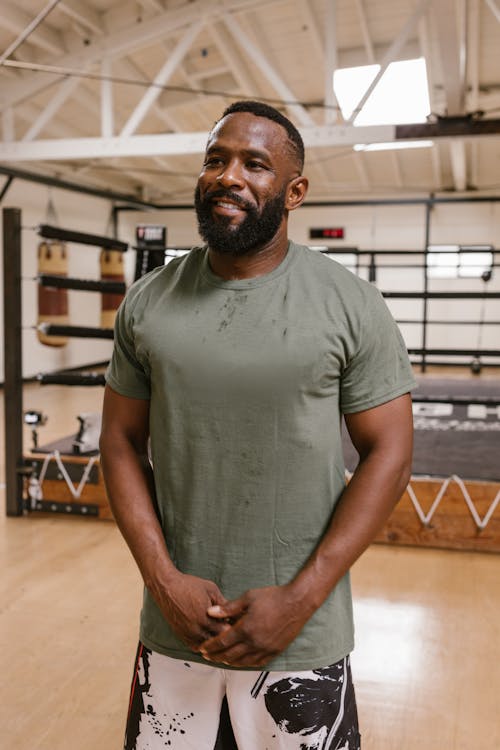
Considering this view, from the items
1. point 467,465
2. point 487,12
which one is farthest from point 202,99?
point 467,465

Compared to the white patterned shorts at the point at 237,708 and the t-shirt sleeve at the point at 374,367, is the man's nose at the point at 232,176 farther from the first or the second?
the white patterned shorts at the point at 237,708

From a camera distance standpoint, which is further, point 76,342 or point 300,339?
point 76,342

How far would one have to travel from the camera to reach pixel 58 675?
2094 mm

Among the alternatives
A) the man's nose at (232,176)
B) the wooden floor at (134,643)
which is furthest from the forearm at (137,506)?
the wooden floor at (134,643)

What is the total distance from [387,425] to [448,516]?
7.83ft

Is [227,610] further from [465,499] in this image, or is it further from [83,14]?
[83,14]

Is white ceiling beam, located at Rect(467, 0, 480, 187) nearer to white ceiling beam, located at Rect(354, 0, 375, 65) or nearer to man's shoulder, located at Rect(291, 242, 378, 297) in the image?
white ceiling beam, located at Rect(354, 0, 375, 65)

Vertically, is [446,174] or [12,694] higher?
[446,174]

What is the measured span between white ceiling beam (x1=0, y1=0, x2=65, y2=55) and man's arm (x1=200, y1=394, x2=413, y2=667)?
539cm

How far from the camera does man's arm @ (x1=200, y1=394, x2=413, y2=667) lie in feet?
3.09

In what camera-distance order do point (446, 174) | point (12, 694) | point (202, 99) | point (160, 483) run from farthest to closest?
point (446, 174), point (202, 99), point (12, 694), point (160, 483)

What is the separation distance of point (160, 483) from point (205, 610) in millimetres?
210

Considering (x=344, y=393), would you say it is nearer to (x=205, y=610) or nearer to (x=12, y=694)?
(x=205, y=610)

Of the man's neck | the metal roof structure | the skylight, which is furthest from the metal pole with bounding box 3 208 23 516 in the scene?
the skylight
